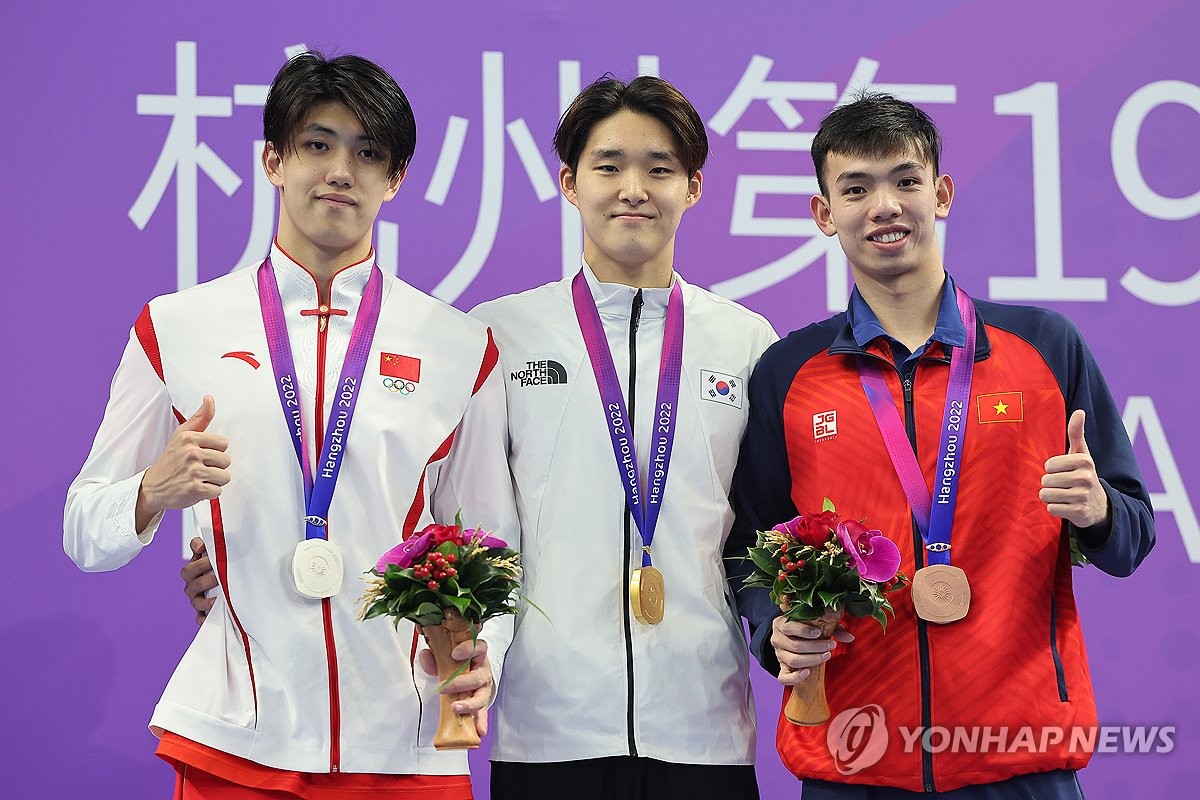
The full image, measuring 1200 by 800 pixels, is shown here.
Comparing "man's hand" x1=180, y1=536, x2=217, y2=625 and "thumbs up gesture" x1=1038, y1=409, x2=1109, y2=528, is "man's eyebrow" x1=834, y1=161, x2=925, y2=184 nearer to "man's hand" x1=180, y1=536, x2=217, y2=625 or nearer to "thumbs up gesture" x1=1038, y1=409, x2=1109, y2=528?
"thumbs up gesture" x1=1038, y1=409, x2=1109, y2=528

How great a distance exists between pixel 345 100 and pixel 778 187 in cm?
196

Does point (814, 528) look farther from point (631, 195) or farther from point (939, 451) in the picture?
point (631, 195)

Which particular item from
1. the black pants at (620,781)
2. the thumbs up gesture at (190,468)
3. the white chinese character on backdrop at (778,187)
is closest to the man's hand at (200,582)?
the thumbs up gesture at (190,468)

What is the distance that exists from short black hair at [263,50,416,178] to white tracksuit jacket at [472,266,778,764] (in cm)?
54

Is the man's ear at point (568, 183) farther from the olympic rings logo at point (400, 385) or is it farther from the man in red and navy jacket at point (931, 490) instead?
the olympic rings logo at point (400, 385)

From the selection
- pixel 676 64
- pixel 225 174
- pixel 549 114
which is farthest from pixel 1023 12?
pixel 225 174

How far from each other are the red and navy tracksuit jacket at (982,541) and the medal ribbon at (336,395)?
988 millimetres

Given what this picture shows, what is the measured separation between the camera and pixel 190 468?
246 cm

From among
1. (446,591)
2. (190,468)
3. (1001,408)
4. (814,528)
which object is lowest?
(446,591)

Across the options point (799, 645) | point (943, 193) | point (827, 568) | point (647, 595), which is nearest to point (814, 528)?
point (827, 568)

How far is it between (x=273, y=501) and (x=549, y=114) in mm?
2108

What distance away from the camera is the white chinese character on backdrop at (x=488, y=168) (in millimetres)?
4285

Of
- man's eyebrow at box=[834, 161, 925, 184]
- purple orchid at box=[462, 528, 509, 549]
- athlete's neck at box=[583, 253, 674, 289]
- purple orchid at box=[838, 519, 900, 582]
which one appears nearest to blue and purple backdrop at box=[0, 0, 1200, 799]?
athlete's neck at box=[583, 253, 674, 289]

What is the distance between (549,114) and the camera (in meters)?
4.34
